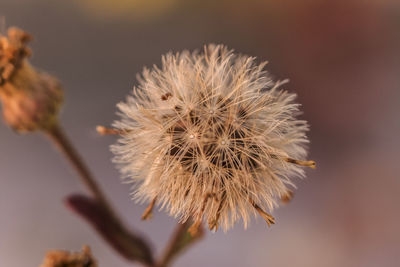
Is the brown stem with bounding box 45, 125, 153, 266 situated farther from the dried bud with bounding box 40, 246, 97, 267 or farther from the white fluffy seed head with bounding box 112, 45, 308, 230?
the white fluffy seed head with bounding box 112, 45, 308, 230

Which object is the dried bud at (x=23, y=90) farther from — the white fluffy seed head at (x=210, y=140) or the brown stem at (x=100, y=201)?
the white fluffy seed head at (x=210, y=140)

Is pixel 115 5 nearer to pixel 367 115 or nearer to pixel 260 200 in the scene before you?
pixel 367 115

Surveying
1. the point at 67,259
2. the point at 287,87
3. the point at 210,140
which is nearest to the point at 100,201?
the point at 67,259

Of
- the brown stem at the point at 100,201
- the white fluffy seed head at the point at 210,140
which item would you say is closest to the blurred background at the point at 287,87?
the brown stem at the point at 100,201

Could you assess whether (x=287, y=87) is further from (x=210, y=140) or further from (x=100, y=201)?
(x=210, y=140)

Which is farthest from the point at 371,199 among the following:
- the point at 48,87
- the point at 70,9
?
the point at 70,9
